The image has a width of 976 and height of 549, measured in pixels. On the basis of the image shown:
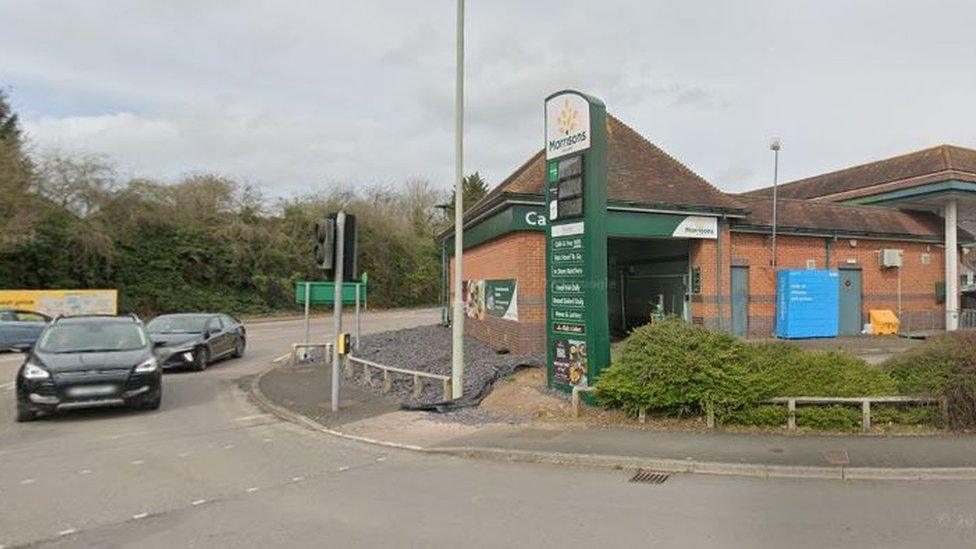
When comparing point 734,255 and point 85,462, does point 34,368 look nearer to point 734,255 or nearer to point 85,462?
point 85,462

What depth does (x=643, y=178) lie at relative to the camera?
17.9 meters

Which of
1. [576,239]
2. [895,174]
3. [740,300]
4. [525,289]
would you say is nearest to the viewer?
[576,239]

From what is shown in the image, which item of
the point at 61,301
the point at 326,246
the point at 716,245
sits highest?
the point at 716,245

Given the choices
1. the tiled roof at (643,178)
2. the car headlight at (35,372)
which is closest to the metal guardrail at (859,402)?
the tiled roof at (643,178)

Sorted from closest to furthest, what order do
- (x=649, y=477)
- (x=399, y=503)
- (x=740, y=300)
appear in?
(x=399, y=503) < (x=649, y=477) < (x=740, y=300)

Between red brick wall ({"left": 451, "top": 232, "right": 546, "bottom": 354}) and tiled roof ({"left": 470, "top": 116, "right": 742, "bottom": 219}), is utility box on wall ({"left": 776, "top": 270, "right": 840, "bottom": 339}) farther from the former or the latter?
red brick wall ({"left": 451, "top": 232, "right": 546, "bottom": 354})

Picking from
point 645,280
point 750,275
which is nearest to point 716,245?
point 750,275

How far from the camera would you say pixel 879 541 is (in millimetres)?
4941

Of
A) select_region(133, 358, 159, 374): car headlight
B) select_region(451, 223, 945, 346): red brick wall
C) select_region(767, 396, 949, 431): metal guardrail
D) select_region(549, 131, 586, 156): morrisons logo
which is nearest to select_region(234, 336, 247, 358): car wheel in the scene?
select_region(451, 223, 945, 346): red brick wall

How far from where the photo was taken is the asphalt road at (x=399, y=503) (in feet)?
16.7

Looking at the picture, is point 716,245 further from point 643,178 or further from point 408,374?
point 408,374

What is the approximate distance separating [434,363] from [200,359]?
21.4ft

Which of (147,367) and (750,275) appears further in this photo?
(750,275)

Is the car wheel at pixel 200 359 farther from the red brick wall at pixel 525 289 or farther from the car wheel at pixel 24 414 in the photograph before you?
the red brick wall at pixel 525 289
